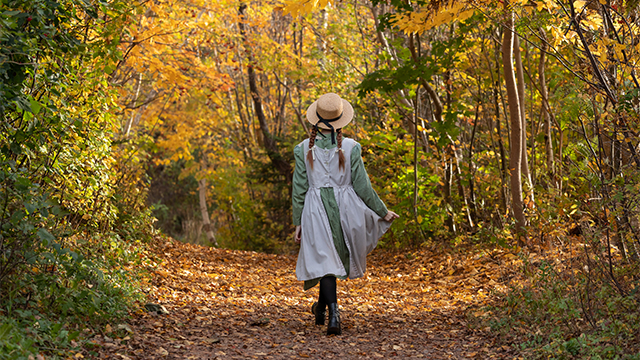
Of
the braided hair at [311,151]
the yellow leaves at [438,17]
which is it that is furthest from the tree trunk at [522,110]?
the braided hair at [311,151]

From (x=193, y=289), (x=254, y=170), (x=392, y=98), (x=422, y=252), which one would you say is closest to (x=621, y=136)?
(x=193, y=289)

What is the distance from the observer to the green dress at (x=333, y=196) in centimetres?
443

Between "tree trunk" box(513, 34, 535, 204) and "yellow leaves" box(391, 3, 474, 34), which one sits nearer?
"yellow leaves" box(391, 3, 474, 34)

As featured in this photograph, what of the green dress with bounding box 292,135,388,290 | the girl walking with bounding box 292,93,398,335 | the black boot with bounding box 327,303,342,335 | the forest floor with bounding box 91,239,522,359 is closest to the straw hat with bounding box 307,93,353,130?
the girl walking with bounding box 292,93,398,335

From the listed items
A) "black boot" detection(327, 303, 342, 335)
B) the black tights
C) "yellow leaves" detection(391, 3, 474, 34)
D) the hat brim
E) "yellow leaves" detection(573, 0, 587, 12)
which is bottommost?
"black boot" detection(327, 303, 342, 335)

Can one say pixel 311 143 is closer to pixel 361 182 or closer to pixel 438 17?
pixel 361 182

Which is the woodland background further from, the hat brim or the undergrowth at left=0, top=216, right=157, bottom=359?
the hat brim

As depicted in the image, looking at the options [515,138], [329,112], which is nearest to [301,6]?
[329,112]

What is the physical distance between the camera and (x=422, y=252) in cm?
909

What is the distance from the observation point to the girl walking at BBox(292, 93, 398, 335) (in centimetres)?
440

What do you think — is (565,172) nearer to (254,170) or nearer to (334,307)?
(334,307)

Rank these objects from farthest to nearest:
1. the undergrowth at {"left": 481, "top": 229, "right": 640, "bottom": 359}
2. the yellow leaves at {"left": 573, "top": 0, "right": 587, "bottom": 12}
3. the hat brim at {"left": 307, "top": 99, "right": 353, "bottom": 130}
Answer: the hat brim at {"left": 307, "top": 99, "right": 353, "bottom": 130}
the yellow leaves at {"left": 573, "top": 0, "right": 587, "bottom": 12}
the undergrowth at {"left": 481, "top": 229, "right": 640, "bottom": 359}

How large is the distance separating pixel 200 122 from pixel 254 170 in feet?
12.4

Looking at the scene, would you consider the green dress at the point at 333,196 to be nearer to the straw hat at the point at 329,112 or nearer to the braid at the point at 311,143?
the braid at the point at 311,143
